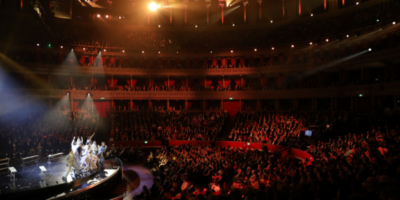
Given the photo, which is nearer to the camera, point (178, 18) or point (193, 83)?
point (193, 83)

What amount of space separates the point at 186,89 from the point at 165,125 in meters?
7.19

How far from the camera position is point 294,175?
771 centimetres

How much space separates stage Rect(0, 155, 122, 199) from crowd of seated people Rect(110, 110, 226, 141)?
31.6ft

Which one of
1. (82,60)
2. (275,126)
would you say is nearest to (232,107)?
(275,126)

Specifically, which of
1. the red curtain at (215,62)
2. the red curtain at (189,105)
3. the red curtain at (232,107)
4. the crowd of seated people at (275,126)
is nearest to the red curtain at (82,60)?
the red curtain at (189,105)

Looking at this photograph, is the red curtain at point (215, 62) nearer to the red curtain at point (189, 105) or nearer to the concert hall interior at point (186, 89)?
the concert hall interior at point (186, 89)

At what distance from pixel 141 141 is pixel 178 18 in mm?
20545

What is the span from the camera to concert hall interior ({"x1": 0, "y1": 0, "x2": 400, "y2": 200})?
16016 mm

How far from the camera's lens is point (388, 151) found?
10805 mm

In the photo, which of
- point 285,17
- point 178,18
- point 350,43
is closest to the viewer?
point 350,43

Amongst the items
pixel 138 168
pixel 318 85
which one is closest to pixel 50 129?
pixel 138 168

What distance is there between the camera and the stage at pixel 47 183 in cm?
1135

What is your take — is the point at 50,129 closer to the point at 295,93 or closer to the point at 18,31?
the point at 18,31

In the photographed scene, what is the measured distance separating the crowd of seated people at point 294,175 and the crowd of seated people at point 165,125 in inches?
225
